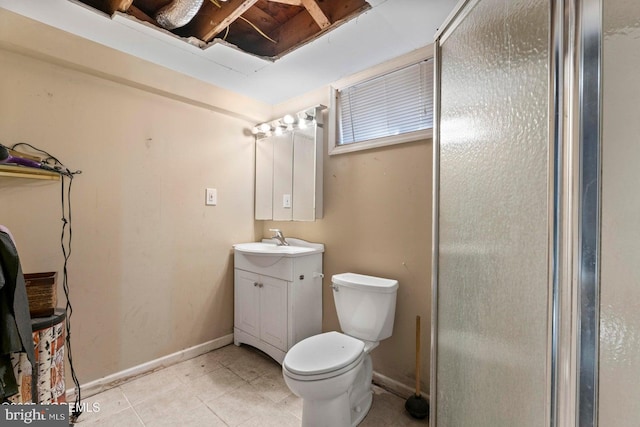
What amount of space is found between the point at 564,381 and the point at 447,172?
2.51 ft

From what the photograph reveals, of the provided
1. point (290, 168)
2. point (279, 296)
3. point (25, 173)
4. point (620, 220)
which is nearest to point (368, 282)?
point (279, 296)

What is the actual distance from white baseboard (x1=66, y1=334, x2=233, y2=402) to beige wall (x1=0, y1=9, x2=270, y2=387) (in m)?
0.04

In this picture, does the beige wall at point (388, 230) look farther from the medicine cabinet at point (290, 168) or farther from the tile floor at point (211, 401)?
the tile floor at point (211, 401)

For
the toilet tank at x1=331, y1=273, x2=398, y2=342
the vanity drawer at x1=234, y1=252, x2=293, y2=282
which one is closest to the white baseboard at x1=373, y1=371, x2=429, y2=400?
the toilet tank at x1=331, y1=273, x2=398, y2=342

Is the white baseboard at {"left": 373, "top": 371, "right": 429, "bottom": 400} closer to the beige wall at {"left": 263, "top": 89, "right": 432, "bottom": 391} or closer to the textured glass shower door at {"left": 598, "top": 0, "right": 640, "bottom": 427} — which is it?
the beige wall at {"left": 263, "top": 89, "right": 432, "bottom": 391}

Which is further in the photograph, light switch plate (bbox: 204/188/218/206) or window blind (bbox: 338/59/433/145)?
light switch plate (bbox: 204/188/218/206)

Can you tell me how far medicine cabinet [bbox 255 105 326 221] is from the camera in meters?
2.18

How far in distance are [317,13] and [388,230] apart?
1282 mm

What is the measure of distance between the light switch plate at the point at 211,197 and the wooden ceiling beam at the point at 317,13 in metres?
1.44

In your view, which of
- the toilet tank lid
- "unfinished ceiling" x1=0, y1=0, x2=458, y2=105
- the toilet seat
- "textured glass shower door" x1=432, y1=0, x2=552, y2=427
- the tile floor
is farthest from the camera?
the toilet tank lid

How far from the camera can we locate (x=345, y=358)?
139 cm

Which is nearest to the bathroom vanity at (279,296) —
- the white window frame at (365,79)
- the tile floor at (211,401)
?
the tile floor at (211,401)

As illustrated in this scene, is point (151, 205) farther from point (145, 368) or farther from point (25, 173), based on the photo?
point (145, 368)

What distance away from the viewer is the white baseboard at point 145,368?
5.61 ft
